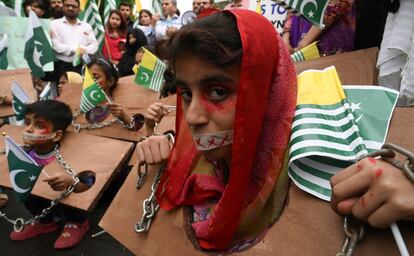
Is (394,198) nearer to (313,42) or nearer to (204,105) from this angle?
(204,105)

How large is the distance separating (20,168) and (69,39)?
3.17m

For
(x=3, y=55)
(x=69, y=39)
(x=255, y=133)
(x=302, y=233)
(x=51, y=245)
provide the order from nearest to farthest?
(x=302, y=233)
(x=255, y=133)
(x=51, y=245)
(x=3, y=55)
(x=69, y=39)

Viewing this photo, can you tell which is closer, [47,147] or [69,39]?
[47,147]

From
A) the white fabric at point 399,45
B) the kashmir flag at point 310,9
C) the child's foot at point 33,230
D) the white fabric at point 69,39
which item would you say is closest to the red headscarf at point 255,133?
the white fabric at point 399,45

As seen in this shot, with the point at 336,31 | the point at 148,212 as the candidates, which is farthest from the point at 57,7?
the point at 148,212

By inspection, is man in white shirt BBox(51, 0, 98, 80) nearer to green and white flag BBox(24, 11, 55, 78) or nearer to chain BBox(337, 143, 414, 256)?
green and white flag BBox(24, 11, 55, 78)

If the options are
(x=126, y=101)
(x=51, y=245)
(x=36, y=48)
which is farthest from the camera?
(x=36, y=48)

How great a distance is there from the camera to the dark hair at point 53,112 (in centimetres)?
239

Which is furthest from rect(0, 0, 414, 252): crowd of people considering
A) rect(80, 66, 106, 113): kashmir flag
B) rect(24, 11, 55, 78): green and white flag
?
rect(24, 11, 55, 78): green and white flag

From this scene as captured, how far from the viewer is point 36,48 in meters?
3.52

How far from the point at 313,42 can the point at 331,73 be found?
3.25 feet

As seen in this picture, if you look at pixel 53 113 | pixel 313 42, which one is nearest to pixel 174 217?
pixel 313 42

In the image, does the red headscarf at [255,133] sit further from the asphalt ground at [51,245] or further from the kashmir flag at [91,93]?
the kashmir flag at [91,93]

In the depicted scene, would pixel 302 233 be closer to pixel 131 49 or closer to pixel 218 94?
pixel 218 94
